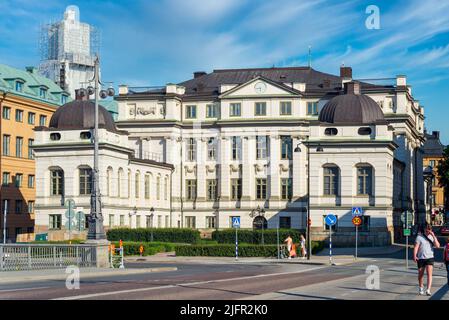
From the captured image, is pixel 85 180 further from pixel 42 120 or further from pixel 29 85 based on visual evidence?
pixel 29 85

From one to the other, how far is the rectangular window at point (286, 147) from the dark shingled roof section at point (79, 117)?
22953mm

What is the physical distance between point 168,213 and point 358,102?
27023mm

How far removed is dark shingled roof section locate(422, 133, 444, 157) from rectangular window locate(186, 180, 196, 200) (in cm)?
10383

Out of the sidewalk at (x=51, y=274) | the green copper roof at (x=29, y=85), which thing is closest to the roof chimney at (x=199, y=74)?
the green copper roof at (x=29, y=85)

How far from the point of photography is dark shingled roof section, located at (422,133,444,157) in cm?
18975

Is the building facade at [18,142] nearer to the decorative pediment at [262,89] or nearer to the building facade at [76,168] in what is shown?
the building facade at [76,168]

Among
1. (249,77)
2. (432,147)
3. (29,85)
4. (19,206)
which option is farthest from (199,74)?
(432,147)

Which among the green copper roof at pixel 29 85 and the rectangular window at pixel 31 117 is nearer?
the green copper roof at pixel 29 85

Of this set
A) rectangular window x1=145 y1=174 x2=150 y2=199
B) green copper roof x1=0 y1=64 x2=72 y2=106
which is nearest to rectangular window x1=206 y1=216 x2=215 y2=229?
rectangular window x1=145 y1=174 x2=150 y2=199

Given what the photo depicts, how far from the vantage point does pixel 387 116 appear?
93500 mm

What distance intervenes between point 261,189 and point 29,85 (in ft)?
96.7

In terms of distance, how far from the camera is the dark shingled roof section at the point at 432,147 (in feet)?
623
